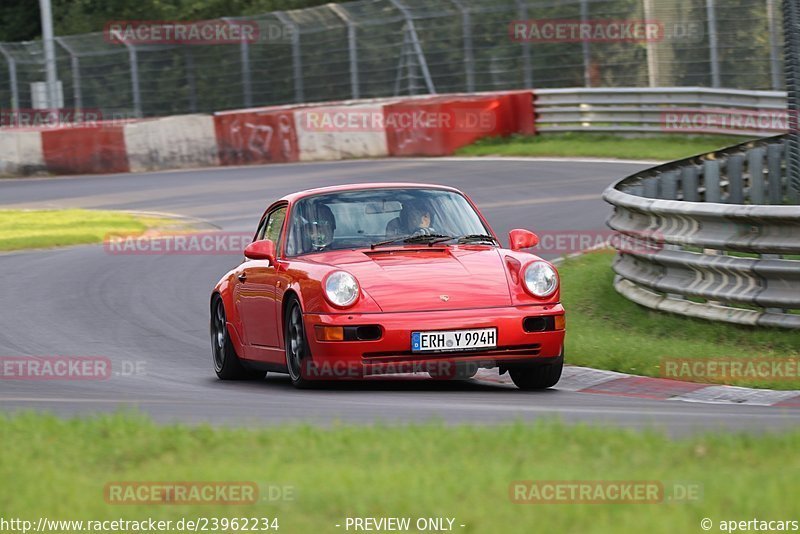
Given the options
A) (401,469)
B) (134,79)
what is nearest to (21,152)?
(134,79)

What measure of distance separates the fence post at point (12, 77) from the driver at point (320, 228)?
2932 centimetres

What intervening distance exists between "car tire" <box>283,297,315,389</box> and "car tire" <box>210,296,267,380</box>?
115 centimetres

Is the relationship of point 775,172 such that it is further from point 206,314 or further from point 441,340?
point 441,340

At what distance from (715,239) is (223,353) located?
11.7ft

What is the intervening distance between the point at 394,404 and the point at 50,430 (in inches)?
77.9

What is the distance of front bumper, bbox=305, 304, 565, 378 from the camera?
8406mm

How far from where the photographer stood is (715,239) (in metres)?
10.4

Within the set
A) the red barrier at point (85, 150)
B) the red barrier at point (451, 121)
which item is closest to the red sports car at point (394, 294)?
the red barrier at point (451, 121)
